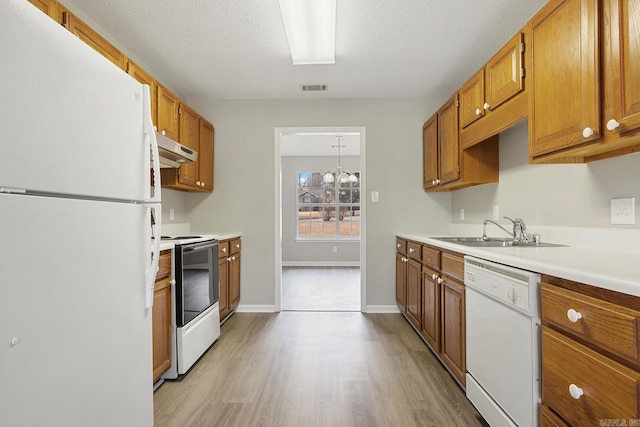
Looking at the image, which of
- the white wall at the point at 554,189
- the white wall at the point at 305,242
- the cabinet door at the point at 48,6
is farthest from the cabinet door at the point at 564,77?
the white wall at the point at 305,242

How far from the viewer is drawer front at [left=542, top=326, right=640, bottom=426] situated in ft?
2.81

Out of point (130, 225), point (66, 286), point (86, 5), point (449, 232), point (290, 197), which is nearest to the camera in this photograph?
point (66, 286)

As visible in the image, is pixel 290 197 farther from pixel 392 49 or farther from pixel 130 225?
pixel 130 225

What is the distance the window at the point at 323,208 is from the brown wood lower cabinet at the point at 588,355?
6229mm

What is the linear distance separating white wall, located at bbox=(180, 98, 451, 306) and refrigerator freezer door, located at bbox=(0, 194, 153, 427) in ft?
7.96

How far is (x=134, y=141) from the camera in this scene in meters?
1.29

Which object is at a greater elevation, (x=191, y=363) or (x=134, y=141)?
(x=134, y=141)

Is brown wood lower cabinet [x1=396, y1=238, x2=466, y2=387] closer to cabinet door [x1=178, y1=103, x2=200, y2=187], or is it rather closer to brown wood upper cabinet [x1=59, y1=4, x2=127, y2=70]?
cabinet door [x1=178, y1=103, x2=200, y2=187]

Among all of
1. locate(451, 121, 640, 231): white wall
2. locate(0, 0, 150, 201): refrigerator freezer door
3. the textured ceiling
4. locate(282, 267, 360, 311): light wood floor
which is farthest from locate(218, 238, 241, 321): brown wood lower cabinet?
locate(451, 121, 640, 231): white wall

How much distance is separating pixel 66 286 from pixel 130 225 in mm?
358

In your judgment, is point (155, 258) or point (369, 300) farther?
point (369, 300)

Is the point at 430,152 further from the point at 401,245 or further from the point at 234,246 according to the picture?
the point at 234,246

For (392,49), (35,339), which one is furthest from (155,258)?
(392,49)

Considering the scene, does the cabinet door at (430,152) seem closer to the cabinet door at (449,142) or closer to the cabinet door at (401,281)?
the cabinet door at (449,142)
